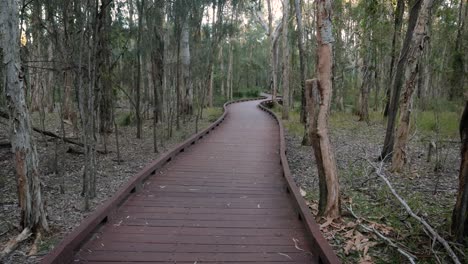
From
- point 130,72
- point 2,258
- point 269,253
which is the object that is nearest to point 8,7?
point 2,258

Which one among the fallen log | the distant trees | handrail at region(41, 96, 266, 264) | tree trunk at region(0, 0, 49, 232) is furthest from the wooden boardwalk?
the distant trees

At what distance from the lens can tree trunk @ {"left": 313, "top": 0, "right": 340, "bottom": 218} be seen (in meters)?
4.57

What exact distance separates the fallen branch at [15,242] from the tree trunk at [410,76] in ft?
22.0

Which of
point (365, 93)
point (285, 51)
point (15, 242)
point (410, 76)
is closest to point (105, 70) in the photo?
point (15, 242)

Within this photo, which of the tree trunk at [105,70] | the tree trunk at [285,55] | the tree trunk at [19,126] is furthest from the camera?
the tree trunk at [285,55]

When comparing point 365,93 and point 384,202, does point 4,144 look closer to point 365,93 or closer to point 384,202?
point 384,202

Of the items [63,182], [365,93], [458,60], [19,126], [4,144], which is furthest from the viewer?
[458,60]

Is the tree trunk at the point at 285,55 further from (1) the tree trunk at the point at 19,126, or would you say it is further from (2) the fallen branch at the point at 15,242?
(2) the fallen branch at the point at 15,242

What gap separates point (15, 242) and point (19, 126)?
1.34 meters

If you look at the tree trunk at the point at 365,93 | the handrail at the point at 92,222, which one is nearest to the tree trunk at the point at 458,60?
the tree trunk at the point at 365,93

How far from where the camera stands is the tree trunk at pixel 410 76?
22.5 ft

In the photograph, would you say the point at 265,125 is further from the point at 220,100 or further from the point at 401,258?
the point at 220,100

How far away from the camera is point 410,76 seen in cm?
707

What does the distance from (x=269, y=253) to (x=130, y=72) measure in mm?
11832
